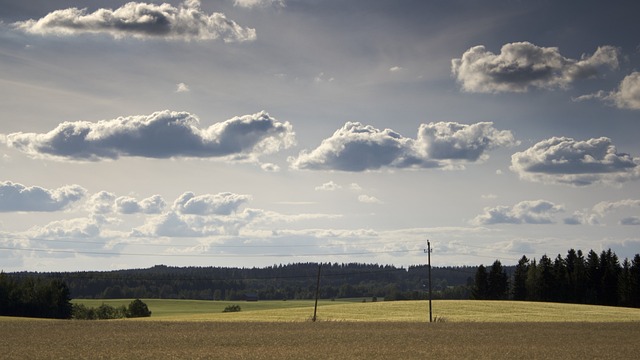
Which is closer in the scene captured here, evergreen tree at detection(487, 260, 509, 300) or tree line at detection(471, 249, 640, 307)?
tree line at detection(471, 249, 640, 307)

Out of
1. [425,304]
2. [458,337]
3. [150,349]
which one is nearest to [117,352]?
[150,349]

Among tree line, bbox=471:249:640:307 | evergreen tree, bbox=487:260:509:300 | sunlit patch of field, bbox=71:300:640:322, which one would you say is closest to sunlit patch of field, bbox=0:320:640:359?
sunlit patch of field, bbox=71:300:640:322

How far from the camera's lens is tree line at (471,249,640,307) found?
131375 mm

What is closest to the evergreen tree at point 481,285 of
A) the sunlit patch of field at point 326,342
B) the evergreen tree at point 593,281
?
the evergreen tree at point 593,281

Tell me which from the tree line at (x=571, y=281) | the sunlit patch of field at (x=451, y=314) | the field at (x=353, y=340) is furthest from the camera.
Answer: the tree line at (x=571, y=281)

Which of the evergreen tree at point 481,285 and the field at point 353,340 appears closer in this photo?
the field at point 353,340

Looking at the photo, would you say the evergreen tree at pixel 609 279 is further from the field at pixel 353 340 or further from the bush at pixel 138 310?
the bush at pixel 138 310

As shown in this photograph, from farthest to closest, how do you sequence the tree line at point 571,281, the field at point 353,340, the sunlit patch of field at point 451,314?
1. the tree line at point 571,281
2. the sunlit patch of field at point 451,314
3. the field at point 353,340

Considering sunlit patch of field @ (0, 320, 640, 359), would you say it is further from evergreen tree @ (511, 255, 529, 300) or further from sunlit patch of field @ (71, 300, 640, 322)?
evergreen tree @ (511, 255, 529, 300)

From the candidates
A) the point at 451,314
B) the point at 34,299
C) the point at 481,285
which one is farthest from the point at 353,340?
the point at 34,299

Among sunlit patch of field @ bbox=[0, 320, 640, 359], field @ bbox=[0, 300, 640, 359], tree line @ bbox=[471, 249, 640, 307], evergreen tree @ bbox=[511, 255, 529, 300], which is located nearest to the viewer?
sunlit patch of field @ bbox=[0, 320, 640, 359]

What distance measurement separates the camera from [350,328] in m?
64.9

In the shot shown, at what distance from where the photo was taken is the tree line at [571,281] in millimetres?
131375

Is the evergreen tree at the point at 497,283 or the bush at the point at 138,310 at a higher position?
the evergreen tree at the point at 497,283
